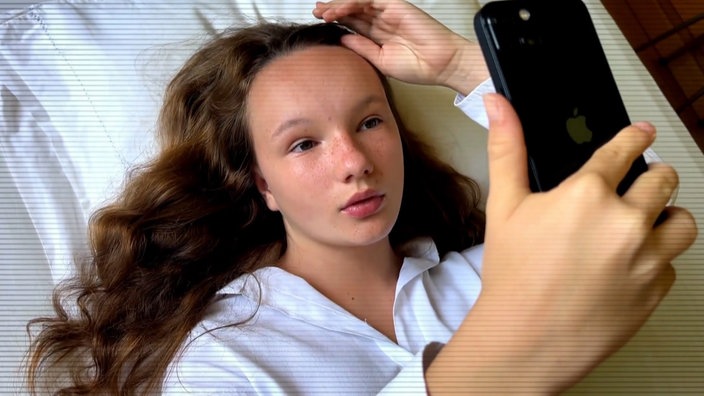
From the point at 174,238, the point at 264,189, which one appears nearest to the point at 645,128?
the point at 264,189

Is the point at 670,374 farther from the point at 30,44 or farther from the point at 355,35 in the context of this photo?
the point at 30,44

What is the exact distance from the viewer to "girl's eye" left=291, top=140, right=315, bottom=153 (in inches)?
24.7

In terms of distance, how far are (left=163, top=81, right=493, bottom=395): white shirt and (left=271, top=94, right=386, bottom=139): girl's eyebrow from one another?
102 millimetres

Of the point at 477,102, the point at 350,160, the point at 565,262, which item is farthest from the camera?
the point at 477,102

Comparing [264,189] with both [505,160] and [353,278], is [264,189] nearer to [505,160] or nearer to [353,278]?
[353,278]

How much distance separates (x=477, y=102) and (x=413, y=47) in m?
0.08

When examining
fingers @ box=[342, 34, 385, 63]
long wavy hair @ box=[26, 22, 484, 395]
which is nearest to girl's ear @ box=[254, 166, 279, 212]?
long wavy hair @ box=[26, 22, 484, 395]

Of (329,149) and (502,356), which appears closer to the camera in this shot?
(502,356)

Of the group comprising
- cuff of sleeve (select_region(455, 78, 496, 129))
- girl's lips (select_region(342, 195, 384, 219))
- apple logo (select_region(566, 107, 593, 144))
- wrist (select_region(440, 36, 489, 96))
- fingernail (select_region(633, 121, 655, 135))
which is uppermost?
fingernail (select_region(633, 121, 655, 135))

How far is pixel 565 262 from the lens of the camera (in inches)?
15.6

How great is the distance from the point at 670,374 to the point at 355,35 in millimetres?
453

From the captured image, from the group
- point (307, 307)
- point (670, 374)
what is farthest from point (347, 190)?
point (670, 374)

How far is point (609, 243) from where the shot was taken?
1.30ft

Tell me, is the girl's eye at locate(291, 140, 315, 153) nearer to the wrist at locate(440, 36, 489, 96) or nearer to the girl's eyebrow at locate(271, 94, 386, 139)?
the girl's eyebrow at locate(271, 94, 386, 139)
